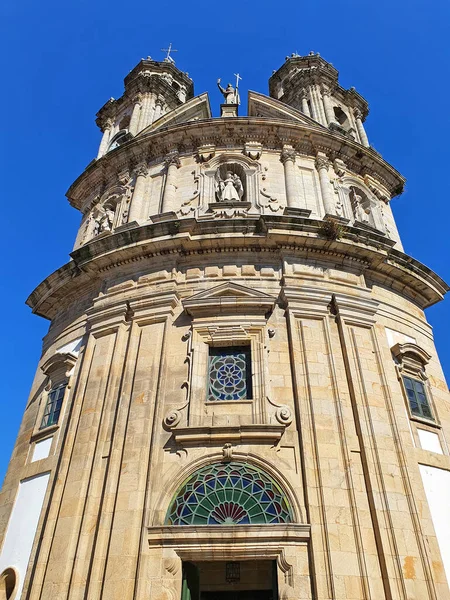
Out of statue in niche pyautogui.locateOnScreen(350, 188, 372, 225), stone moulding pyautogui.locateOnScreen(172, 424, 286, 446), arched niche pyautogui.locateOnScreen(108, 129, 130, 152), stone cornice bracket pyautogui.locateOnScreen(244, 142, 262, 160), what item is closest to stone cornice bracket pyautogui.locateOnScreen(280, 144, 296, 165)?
stone cornice bracket pyautogui.locateOnScreen(244, 142, 262, 160)

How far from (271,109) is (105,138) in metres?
8.43

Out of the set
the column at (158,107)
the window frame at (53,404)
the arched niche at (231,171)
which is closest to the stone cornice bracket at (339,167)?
the arched niche at (231,171)

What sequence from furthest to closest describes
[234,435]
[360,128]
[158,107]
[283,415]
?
1. [158,107]
2. [360,128]
3. [283,415]
4. [234,435]

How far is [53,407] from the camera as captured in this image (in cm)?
1370

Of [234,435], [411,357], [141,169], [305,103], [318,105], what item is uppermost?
[305,103]

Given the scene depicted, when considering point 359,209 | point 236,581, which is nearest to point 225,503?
point 236,581

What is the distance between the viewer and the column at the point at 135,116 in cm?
2278

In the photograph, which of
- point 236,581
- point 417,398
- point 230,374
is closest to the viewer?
point 236,581

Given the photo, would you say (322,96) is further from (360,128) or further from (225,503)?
(225,503)

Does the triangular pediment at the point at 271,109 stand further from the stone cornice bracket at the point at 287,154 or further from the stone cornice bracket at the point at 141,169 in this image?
the stone cornice bracket at the point at 141,169

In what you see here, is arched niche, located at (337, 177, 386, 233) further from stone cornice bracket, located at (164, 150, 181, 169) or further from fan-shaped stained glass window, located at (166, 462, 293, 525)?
fan-shaped stained glass window, located at (166, 462, 293, 525)

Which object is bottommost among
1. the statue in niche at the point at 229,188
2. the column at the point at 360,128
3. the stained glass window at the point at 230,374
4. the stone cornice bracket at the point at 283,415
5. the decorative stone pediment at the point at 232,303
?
the stone cornice bracket at the point at 283,415

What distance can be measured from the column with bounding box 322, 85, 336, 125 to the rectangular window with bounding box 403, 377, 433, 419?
13056 millimetres

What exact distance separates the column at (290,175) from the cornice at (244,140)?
0.43 metres
